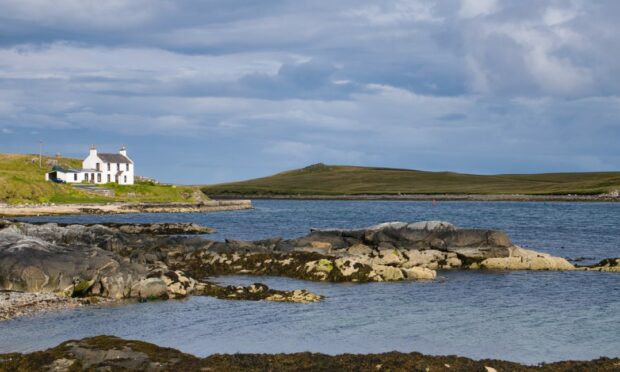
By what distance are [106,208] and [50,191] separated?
47.4 ft

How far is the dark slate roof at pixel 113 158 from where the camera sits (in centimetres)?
15100

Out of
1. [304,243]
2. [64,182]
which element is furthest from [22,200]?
[304,243]

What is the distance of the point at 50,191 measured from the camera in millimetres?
128625

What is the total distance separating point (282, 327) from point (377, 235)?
2815cm

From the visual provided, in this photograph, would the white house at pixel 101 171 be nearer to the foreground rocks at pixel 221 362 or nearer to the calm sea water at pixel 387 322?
the calm sea water at pixel 387 322

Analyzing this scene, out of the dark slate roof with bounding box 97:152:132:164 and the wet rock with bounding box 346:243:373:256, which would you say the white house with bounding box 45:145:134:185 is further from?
the wet rock with bounding box 346:243:373:256

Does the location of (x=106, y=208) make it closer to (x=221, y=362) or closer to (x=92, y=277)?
(x=92, y=277)

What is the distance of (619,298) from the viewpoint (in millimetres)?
34812

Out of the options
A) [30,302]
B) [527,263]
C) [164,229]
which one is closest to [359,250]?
[527,263]

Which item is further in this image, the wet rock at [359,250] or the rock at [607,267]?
the wet rock at [359,250]

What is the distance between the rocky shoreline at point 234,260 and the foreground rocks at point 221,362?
409 inches

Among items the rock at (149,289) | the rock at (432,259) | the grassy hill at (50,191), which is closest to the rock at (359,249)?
the rock at (432,259)

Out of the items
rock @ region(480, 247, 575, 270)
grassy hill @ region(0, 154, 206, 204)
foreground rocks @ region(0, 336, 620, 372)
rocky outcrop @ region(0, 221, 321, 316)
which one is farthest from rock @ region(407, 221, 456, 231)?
grassy hill @ region(0, 154, 206, 204)

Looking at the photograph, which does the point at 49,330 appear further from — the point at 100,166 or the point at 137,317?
the point at 100,166
